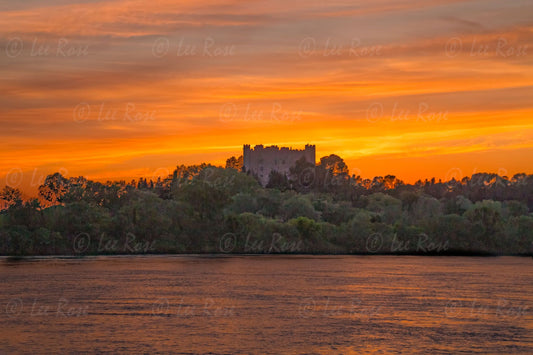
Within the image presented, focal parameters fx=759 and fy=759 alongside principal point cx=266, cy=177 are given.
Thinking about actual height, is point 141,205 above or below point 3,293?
above

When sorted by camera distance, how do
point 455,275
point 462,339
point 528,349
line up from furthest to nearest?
1. point 455,275
2. point 462,339
3. point 528,349

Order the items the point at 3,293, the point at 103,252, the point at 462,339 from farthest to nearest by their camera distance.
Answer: the point at 103,252 → the point at 3,293 → the point at 462,339

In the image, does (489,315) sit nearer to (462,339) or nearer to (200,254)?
(462,339)

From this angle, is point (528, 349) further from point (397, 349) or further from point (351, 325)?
point (351, 325)

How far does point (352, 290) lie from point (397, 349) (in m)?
41.9

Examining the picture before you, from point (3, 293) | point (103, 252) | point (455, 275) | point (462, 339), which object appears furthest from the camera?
point (103, 252)

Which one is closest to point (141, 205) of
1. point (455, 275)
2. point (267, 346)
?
point (455, 275)

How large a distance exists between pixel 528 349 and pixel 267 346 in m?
17.4

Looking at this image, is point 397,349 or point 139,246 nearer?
point 397,349

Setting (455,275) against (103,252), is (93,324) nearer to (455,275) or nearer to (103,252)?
(455,275)

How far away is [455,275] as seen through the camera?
402 ft

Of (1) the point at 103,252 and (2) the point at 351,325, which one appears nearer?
(2) the point at 351,325

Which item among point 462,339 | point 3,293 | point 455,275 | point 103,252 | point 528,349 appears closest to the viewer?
point 528,349

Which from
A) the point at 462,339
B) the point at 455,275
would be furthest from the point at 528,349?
the point at 455,275
